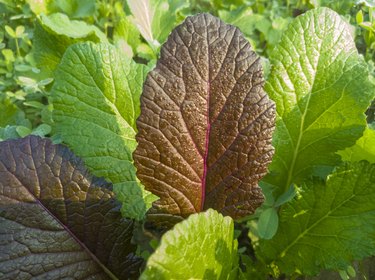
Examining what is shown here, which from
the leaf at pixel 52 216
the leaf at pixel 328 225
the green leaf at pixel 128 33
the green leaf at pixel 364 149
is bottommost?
the leaf at pixel 328 225

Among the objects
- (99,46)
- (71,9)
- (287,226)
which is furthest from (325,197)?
(71,9)

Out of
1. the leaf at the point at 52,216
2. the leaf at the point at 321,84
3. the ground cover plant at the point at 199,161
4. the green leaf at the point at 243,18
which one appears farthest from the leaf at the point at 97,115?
the green leaf at the point at 243,18

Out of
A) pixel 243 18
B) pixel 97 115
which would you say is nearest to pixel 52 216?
pixel 97 115

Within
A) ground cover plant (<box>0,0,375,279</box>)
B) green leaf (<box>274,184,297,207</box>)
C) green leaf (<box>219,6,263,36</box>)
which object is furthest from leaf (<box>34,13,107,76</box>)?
green leaf (<box>274,184,297,207</box>)

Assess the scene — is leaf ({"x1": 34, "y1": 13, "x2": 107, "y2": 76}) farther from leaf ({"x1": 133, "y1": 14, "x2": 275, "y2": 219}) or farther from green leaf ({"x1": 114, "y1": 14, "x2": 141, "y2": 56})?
leaf ({"x1": 133, "y1": 14, "x2": 275, "y2": 219})

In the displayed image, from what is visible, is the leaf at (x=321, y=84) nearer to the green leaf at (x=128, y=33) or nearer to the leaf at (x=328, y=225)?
the leaf at (x=328, y=225)

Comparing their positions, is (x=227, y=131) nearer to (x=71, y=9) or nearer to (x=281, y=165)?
→ (x=281, y=165)
